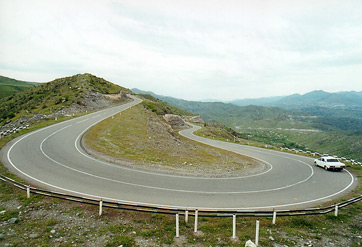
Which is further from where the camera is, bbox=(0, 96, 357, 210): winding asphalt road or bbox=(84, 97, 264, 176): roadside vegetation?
bbox=(84, 97, 264, 176): roadside vegetation

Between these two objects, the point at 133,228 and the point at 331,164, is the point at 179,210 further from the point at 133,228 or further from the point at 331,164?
the point at 331,164

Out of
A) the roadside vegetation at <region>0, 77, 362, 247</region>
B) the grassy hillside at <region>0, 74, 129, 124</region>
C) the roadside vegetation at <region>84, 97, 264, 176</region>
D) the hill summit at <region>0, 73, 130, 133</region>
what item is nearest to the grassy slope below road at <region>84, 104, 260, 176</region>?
→ the roadside vegetation at <region>84, 97, 264, 176</region>

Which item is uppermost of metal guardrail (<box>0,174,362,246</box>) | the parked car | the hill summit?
the hill summit

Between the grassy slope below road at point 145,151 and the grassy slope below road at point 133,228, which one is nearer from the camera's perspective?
the grassy slope below road at point 133,228

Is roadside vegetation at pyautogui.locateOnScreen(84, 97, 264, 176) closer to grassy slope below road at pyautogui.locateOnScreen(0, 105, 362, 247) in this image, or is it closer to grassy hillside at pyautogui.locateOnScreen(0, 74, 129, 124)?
grassy slope below road at pyautogui.locateOnScreen(0, 105, 362, 247)

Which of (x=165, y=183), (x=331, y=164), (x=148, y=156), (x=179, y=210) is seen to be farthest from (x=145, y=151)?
(x=331, y=164)

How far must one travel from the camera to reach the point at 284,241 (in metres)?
9.85

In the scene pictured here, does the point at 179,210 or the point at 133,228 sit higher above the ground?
the point at 179,210

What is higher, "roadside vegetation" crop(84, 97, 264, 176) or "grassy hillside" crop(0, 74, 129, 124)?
"grassy hillside" crop(0, 74, 129, 124)

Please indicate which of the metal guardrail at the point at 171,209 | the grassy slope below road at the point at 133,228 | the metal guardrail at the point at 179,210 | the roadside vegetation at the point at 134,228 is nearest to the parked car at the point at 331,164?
the metal guardrail at the point at 179,210

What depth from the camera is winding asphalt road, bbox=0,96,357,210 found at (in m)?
13.4

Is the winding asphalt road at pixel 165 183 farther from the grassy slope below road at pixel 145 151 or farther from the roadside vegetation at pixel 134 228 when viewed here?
the grassy slope below road at pixel 145 151

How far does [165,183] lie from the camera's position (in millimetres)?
15953

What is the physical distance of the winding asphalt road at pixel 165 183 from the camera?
13406 millimetres
